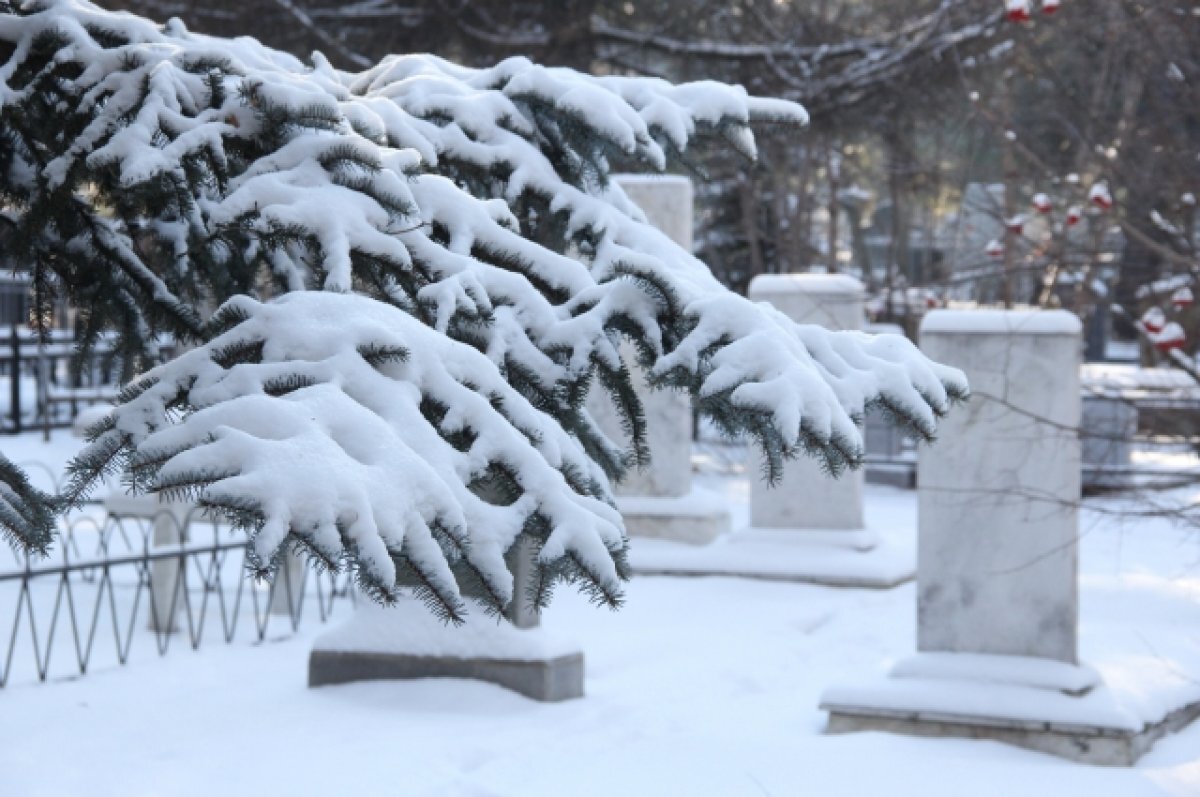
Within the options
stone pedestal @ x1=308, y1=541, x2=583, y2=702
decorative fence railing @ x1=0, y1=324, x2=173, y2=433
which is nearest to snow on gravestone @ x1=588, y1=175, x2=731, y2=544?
stone pedestal @ x1=308, y1=541, x2=583, y2=702

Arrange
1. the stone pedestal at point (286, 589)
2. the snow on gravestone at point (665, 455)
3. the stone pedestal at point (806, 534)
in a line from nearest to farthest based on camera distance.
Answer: the stone pedestal at point (286, 589) < the stone pedestal at point (806, 534) < the snow on gravestone at point (665, 455)

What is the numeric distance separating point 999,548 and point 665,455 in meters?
4.19

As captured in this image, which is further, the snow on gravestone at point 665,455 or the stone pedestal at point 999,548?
the snow on gravestone at point 665,455

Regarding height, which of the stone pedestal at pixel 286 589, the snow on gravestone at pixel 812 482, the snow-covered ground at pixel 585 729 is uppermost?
the snow on gravestone at pixel 812 482

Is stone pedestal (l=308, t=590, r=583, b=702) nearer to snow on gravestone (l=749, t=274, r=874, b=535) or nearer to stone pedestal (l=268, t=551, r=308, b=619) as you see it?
stone pedestal (l=268, t=551, r=308, b=619)

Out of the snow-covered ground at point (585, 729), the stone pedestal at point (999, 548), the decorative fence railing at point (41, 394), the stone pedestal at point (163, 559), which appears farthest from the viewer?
the decorative fence railing at point (41, 394)

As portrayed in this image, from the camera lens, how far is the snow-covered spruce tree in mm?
2793

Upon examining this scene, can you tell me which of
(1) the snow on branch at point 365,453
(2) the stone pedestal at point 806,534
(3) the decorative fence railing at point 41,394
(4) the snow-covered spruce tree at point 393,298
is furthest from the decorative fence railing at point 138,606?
(3) the decorative fence railing at point 41,394

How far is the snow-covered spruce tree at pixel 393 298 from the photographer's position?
9.16 feet

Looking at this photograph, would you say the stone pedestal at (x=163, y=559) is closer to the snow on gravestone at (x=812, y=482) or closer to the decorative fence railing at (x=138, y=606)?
the decorative fence railing at (x=138, y=606)

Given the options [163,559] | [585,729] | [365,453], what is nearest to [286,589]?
[163,559]

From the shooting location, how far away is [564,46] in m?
15.2

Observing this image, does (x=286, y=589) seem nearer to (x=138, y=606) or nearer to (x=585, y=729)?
(x=138, y=606)

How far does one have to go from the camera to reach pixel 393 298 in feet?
12.3
